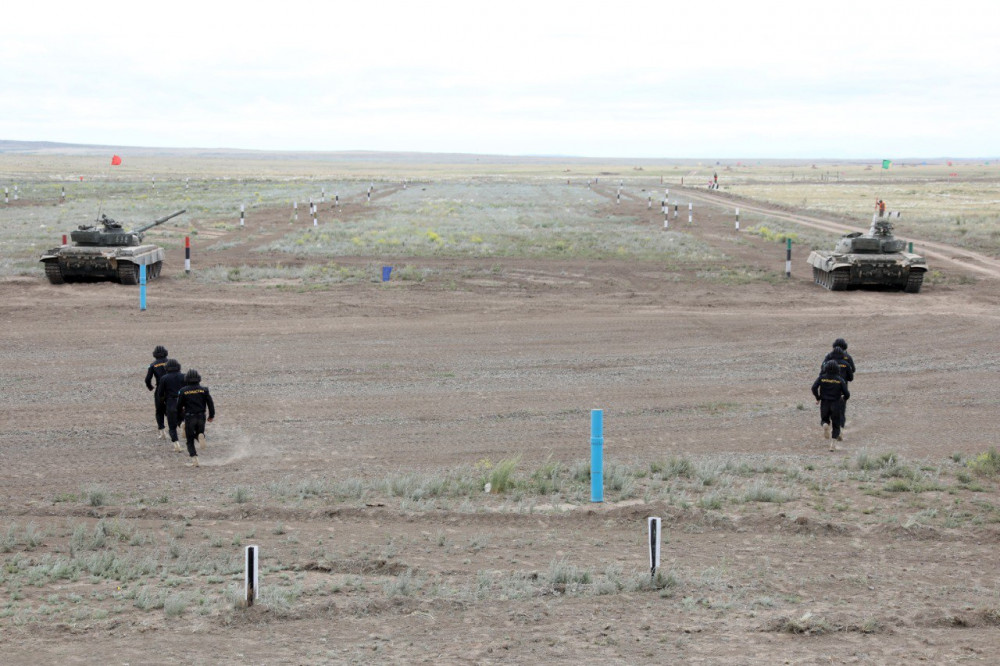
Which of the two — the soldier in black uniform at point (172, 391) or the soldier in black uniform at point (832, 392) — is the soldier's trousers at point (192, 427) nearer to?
the soldier in black uniform at point (172, 391)

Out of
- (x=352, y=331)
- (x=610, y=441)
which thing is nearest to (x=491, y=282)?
(x=352, y=331)

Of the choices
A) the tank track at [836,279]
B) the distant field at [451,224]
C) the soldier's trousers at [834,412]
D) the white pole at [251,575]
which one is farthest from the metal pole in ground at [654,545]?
the distant field at [451,224]

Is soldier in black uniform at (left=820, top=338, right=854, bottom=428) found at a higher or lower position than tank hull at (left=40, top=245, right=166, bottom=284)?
lower

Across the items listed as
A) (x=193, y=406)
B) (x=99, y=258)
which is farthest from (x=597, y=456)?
(x=99, y=258)

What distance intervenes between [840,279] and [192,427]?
65.5 feet

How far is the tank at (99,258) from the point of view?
27.0m

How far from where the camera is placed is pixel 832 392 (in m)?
13.4

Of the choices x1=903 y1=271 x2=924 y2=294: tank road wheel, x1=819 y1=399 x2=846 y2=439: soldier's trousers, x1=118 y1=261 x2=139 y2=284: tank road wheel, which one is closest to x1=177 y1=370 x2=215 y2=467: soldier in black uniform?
x1=819 y1=399 x2=846 y2=439: soldier's trousers

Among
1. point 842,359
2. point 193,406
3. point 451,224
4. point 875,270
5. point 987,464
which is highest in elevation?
point 451,224

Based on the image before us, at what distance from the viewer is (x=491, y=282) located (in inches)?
1142

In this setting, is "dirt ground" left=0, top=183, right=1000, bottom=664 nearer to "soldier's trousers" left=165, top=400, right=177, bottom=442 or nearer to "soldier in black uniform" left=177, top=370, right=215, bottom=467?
"soldier's trousers" left=165, top=400, right=177, bottom=442

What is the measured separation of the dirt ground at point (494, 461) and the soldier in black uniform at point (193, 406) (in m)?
0.44

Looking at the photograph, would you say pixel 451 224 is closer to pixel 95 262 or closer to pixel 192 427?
pixel 95 262

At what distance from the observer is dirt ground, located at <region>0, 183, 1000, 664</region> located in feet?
24.8
